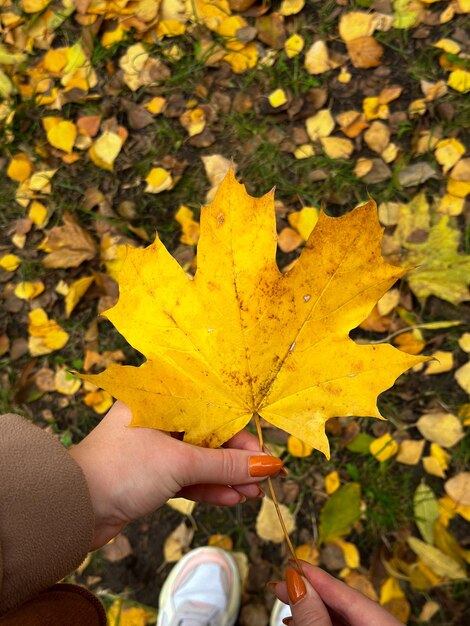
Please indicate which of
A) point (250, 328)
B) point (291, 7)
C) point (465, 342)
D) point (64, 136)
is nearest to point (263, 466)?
point (250, 328)

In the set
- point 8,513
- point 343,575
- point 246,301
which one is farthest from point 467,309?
point 8,513

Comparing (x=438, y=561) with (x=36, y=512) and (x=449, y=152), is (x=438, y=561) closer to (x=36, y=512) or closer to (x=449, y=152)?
(x=36, y=512)

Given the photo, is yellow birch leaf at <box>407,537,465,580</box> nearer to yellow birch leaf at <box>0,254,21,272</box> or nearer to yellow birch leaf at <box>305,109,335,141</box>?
yellow birch leaf at <box>305,109,335,141</box>

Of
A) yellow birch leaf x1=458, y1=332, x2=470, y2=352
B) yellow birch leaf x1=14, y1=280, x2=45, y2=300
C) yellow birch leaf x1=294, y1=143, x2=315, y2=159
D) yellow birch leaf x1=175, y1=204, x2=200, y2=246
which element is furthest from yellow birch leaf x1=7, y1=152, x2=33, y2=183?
yellow birch leaf x1=458, y1=332, x2=470, y2=352

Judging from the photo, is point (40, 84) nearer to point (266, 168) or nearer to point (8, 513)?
point (266, 168)

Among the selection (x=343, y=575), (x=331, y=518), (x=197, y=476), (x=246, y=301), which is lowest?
(x=343, y=575)
